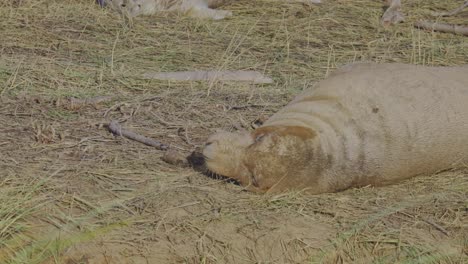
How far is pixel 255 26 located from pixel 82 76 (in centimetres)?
225

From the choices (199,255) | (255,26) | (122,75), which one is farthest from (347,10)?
(199,255)

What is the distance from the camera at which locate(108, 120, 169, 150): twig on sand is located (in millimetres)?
5133

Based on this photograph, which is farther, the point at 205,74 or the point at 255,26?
the point at 255,26

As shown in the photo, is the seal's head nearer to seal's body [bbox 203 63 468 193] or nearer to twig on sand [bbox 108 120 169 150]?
seal's body [bbox 203 63 468 193]

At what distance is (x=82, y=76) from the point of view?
6.41 metres

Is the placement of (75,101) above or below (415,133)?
below

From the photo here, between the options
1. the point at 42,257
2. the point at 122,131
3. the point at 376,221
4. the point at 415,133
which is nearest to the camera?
the point at 42,257

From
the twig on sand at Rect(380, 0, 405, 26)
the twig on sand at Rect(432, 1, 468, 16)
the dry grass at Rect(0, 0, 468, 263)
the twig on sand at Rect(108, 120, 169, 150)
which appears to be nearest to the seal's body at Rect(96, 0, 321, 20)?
the dry grass at Rect(0, 0, 468, 263)

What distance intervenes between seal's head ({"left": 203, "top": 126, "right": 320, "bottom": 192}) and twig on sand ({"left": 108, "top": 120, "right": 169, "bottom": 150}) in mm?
660

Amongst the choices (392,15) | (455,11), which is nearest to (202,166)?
(392,15)

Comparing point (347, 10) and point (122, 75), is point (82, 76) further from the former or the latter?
point (347, 10)

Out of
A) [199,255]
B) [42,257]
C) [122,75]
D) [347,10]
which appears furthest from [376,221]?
[347,10]

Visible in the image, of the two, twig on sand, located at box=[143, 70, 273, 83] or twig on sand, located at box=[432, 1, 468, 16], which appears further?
twig on sand, located at box=[432, 1, 468, 16]

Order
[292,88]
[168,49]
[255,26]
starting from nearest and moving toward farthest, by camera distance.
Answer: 1. [292,88]
2. [168,49]
3. [255,26]
